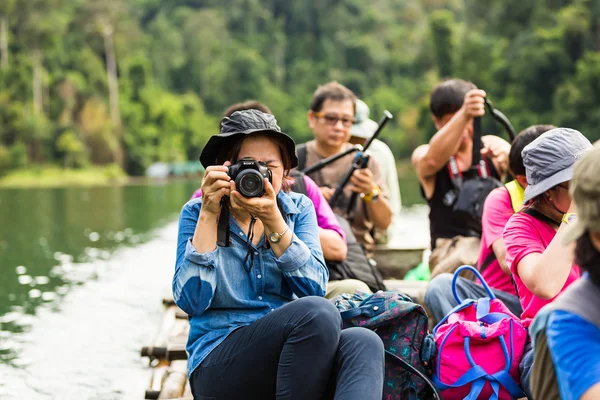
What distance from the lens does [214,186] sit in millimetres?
2535

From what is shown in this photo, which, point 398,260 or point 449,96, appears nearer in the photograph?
point 449,96

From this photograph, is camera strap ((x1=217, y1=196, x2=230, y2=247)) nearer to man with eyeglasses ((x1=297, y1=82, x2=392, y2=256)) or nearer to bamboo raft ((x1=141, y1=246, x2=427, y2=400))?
bamboo raft ((x1=141, y1=246, x2=427, y2=400))

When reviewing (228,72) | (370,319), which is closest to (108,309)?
(370,319)

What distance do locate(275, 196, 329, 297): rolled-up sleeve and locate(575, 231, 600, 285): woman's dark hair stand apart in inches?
43.2

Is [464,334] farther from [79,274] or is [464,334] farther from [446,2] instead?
[446,2]

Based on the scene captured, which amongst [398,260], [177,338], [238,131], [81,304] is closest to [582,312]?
[238,131]

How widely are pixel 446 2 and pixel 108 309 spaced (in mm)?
89991

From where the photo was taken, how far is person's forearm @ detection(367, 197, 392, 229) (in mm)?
4742

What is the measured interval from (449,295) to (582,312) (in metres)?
1.55

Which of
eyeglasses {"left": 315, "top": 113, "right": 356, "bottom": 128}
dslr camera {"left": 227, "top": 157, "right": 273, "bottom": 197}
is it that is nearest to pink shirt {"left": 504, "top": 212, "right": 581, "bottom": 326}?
dslr camera {"left": 227, "top": 157, "right": 273, "bottom": 197}

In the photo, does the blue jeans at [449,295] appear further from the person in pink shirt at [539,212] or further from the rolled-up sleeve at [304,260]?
the rolled-up sleeve at [304,260]

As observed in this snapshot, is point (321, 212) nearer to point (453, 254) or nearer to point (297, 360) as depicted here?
point (453, 254)

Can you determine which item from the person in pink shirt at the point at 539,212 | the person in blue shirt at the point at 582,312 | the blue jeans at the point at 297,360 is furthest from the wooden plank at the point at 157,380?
the person in blue shirt at the point at 582,312

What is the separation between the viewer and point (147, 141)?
193 feet
